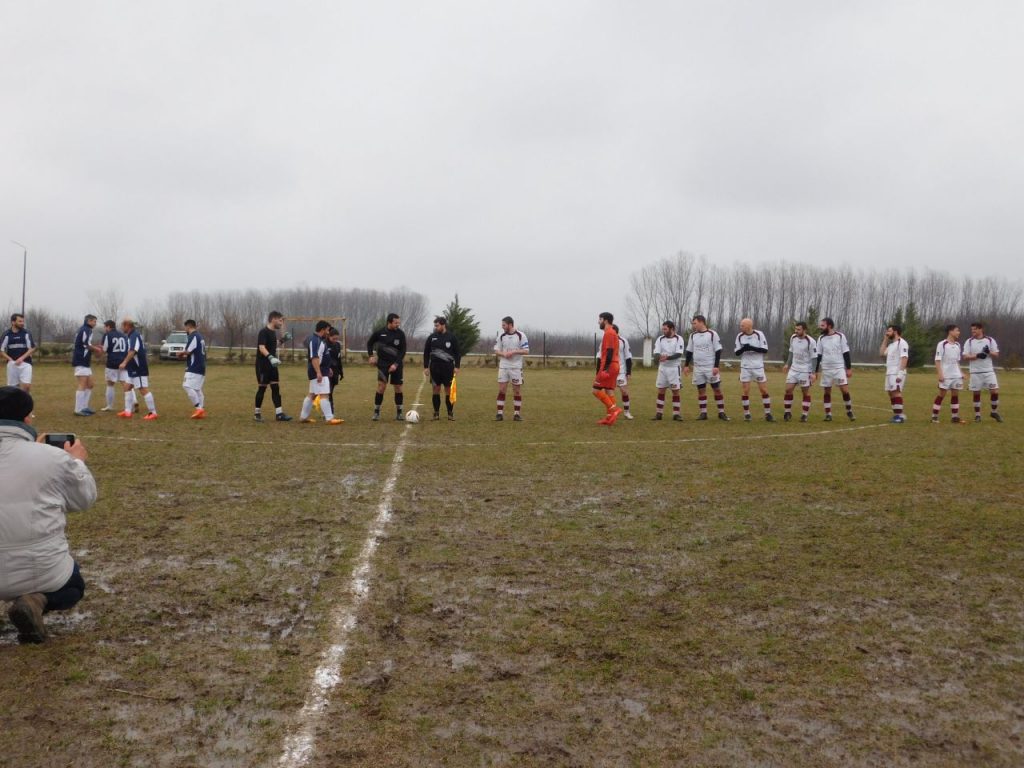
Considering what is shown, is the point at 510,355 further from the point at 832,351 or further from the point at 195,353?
the point at 832,351

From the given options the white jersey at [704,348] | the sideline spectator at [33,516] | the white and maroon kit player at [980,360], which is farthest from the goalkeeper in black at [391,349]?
the white and maroon kit player at [980,360]

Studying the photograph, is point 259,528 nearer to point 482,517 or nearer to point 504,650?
point 482,517

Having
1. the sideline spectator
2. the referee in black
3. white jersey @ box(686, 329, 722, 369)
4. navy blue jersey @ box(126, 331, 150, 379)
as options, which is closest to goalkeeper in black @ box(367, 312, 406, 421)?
the referee in black

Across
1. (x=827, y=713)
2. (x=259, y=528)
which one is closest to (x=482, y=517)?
(x=259, y=528)

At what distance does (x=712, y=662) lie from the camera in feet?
13.1

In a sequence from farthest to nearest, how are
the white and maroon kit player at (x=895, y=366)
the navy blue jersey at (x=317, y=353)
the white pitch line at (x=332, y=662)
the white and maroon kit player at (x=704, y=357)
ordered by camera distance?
1. the white and maroon kit player at (x=704, y=357)
2. the white and maroon kit player at (x=895, y=366)
3. the navy blue jersey at (x=317, y=353)
4. the white pitch line at (x=332, y=662)

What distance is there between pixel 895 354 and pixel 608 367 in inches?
238

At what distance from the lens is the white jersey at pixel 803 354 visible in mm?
16312

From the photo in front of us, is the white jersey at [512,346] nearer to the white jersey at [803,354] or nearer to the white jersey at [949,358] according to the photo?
the white jersey at [803,354]

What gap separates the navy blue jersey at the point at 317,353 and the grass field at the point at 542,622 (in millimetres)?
5181

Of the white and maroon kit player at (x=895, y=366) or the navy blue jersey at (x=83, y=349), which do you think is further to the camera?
the white and maroon kit player at (x=895, y=366)

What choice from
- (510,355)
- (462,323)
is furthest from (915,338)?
(510,355)

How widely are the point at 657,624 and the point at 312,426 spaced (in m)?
11.0

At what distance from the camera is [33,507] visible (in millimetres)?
4145
